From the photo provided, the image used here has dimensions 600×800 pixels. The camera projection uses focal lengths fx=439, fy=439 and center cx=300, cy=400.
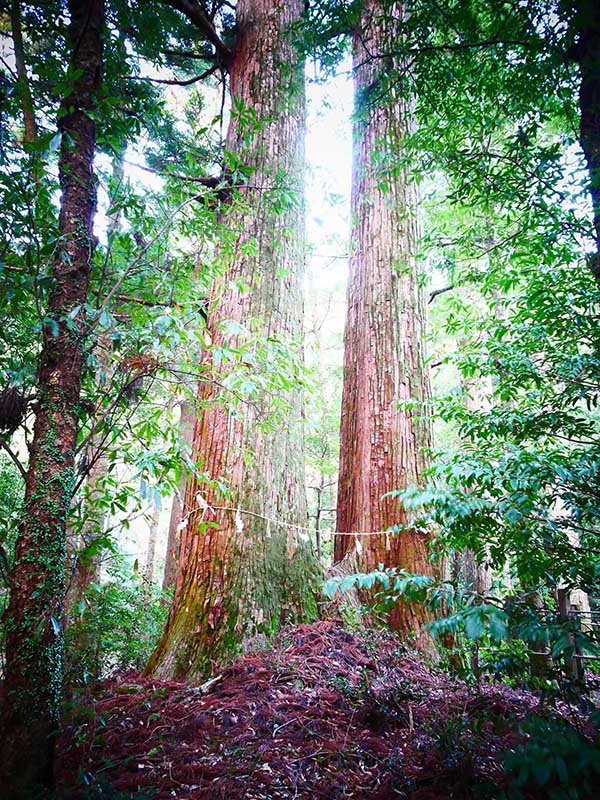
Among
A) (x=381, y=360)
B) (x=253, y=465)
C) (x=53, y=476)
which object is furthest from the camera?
(x=381, y=360)

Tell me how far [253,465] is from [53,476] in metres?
1.95

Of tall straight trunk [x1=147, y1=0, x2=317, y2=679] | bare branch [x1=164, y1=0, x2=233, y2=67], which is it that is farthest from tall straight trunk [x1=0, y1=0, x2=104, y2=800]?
bare branch [x1=164, y1=0, x2=233, y2=67]

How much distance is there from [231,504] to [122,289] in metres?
1.80

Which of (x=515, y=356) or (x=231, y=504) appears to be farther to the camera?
(x=231, y=504)

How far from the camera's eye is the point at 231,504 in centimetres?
351

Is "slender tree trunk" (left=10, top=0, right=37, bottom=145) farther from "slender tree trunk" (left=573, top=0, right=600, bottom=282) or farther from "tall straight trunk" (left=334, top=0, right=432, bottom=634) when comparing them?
"slender tree trunk" (left=573, top=0, right=600, bottom=282)

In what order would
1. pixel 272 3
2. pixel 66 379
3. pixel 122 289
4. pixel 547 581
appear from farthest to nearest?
pixel 272 3, pixel 122 289, pixel 547 581, pixel 66 379

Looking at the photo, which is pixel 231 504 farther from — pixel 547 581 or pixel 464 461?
pixel 547 581

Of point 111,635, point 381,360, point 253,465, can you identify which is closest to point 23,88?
point 253,465

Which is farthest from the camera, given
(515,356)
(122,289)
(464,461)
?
(122,289)

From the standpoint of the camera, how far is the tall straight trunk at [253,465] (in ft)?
10.2

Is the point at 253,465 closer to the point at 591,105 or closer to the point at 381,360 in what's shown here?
the point at 381,360

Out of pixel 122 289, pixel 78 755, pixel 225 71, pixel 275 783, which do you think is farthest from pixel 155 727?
pixel 225 71

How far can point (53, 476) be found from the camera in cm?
187
